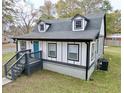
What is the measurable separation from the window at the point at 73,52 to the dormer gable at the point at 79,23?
1948 mm

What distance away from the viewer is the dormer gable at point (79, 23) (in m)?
9.40

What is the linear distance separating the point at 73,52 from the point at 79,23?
2.67m

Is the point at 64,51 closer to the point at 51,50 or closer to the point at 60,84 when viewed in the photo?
the point at 51,50

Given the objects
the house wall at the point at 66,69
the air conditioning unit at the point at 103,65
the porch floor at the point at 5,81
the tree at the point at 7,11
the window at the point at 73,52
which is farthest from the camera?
the tree at the point at 7,11

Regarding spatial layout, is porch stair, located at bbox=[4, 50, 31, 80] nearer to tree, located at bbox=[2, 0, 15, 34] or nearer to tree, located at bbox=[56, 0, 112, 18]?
tree, located at bbox=[2, 0, 15, 34]

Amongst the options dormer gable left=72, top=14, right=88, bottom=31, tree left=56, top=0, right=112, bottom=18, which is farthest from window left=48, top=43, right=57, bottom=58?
tree left=56, top=0, right=112, bottom=18

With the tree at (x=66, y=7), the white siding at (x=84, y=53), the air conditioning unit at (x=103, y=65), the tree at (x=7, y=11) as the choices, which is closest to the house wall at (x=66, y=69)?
the white siding at (x=84, y=53)

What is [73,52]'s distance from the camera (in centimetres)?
824

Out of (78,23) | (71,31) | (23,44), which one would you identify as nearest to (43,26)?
(23,44)

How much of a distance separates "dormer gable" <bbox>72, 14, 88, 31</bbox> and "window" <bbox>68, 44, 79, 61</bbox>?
6.39ft

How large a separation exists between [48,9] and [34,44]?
61.6 feet

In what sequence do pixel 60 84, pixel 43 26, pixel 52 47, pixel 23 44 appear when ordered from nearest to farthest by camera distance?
1. pixel 60 84
2. pixel 52 47
3. pixel 23 44
4. pixel 43 26

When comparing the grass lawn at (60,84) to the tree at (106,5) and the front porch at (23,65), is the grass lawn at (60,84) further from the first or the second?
the tree at (106,5)

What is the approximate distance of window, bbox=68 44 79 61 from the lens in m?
8.07
